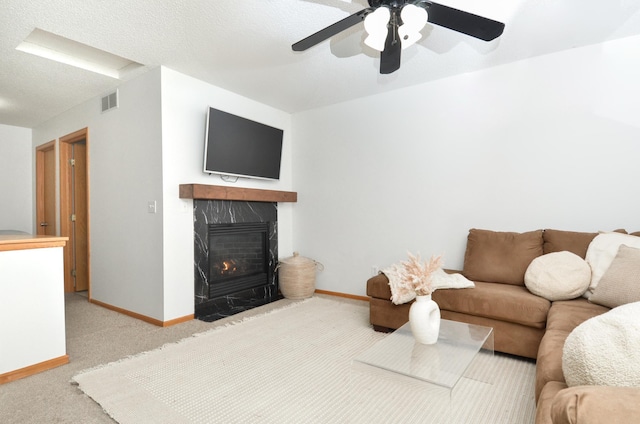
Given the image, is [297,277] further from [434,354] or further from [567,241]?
[567,241]

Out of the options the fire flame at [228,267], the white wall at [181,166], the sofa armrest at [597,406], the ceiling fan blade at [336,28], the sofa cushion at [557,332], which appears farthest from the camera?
the fire flame at [228,267]

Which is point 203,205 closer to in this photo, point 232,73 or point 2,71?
point 232,73

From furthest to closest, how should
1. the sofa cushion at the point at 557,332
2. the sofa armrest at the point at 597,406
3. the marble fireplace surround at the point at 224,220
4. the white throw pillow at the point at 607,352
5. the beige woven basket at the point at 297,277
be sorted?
the beige woven basket at the point at 297,277
the marble fireplace surround at the point at 224,220
the sofa cushion at the point at 557,332
the white throw pillow at the point at 607,352
the sofa armrest at the point at 597,406

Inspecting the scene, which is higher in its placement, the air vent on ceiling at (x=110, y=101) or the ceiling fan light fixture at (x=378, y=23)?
the air vent on ceiling at (x=110, y=101)

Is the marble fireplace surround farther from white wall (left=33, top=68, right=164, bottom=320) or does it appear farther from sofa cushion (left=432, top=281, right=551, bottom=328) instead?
sofa cushion (left=432, top=281, right=551, bottom=328)

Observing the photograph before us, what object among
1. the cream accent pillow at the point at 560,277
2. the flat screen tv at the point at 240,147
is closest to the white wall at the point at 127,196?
the flat screen tv at the point at 240,147

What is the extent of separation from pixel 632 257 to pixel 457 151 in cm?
173

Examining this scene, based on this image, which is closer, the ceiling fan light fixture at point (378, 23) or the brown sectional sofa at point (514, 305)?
the brown sectional sofa at point (514, 305)

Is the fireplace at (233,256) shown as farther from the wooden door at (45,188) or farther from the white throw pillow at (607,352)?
the white throw pillow at (607,352)

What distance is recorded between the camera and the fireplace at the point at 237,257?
12.2 feet

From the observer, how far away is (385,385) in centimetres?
210

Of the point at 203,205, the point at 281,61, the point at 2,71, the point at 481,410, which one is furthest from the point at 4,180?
the point at 481,410

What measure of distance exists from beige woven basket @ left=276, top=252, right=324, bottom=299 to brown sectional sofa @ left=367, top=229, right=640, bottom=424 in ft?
4.41

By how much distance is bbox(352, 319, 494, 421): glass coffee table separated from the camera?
158 cm
